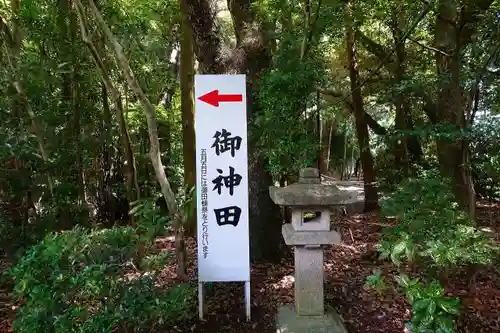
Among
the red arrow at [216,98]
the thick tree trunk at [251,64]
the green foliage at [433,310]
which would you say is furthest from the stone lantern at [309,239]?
the thick tree trunk at [251,64]

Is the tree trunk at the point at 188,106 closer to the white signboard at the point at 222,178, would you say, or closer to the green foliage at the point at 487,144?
the white signboard at the point at 222,178

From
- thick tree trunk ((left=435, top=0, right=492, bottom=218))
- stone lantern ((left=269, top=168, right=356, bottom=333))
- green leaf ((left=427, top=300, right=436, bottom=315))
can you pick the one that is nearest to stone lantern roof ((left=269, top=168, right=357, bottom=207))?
stone lantern ((left=269, top=168, right=356, bottom=333))

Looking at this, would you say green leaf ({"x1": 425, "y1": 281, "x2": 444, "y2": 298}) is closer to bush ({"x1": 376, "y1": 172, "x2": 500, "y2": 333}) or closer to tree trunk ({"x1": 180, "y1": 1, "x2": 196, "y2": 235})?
bush ({"x1": 376, "y1": 172, "x2": 500, "y2": 333})

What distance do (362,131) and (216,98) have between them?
19.1 feet

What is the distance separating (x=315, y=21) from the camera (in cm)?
425

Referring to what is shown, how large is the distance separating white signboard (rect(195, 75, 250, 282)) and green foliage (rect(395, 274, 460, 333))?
158 cm

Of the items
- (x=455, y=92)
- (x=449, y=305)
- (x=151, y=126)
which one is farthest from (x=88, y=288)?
(x=455, y=92)

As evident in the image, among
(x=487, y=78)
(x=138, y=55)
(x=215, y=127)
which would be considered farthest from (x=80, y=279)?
(x=138, y=55)

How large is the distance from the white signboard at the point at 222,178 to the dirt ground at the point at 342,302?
0.46 meters

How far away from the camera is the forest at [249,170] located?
117 inches

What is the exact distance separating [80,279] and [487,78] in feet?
13.7

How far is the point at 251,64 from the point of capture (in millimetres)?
4660

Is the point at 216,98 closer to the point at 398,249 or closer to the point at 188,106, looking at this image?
the point at 398,249

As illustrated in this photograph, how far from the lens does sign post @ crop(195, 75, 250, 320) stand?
12.1 ft
